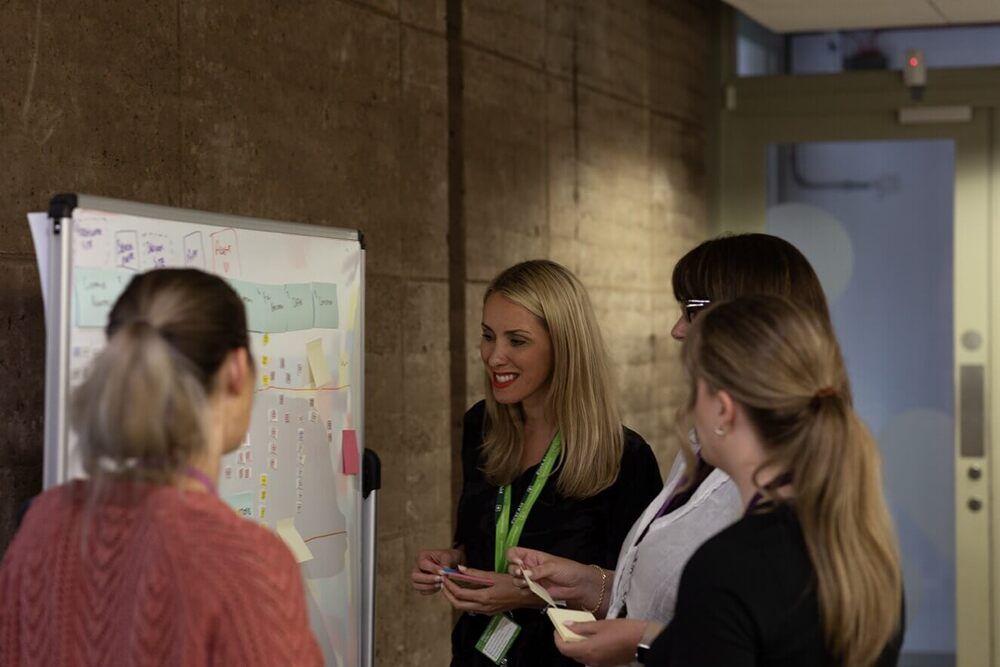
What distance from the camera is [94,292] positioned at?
84.4 inches

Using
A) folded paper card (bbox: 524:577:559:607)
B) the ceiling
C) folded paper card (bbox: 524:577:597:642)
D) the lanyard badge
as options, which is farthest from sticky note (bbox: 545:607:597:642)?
the ceiling

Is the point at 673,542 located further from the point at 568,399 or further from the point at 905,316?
the point at 905,316

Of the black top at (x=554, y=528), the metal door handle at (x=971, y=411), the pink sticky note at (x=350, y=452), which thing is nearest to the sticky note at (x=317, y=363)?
the pink sticky note at (x=350, y=452)

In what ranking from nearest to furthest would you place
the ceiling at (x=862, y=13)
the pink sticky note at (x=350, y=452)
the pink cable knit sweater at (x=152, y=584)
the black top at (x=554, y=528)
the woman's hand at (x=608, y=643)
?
the pink cable knit sweater at (x=152, y=584) → the woman's hand at (x=608, y=643) → the black top at (x=554, y=528) → the pink sticky note at (x=350, y=452) → the ceiling at (x=862, y=13)

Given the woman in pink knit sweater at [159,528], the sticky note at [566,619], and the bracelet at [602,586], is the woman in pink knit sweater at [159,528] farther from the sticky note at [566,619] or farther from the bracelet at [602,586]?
the bracelet at [602,586]

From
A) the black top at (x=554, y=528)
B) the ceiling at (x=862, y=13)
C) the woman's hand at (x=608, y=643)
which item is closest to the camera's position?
the woman's hand at (x=608, y=643)

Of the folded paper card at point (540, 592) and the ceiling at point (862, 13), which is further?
the ceiling at point (862, 13)

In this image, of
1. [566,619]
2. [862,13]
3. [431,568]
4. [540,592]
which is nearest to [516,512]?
[431,568]

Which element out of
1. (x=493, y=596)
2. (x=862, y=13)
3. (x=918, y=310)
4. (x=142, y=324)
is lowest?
(x=493, y=596)

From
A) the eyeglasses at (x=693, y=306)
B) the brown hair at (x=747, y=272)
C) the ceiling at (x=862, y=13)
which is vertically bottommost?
the eyeglasses at (x=693, y=306)

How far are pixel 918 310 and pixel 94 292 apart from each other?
460cm

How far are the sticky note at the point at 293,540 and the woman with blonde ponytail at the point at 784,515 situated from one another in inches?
44.0

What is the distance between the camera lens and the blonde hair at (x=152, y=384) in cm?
147

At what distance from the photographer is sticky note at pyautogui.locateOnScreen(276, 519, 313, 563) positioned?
8.55 feet
